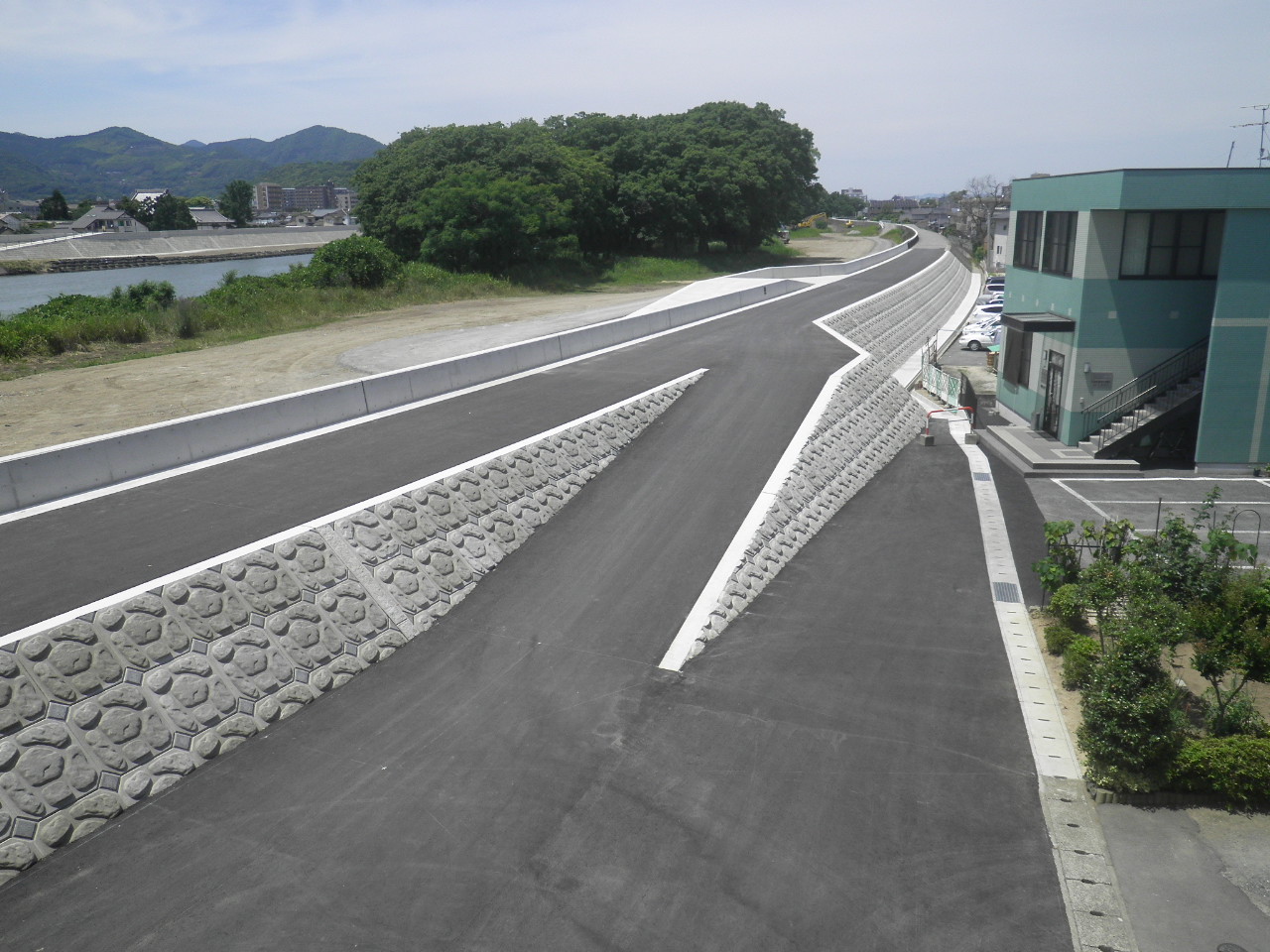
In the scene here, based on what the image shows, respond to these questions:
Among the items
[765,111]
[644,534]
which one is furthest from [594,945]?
[765,111]

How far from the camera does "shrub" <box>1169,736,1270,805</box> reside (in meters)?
8.93

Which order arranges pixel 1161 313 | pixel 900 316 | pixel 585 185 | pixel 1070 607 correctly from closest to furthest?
pixel 1070 607 < pixel 1161 313 < pixel 900 316 < pixel 585 185

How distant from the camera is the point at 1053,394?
23219mm

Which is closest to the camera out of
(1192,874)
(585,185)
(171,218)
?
(1192,874)

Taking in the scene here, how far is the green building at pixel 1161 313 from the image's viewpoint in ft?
64.6

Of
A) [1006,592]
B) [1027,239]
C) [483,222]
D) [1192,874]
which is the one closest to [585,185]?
[483,222]

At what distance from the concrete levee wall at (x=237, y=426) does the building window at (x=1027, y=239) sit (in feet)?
42.5

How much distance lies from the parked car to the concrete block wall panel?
2916cm

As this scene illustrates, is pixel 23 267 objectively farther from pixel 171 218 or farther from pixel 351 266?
pixel 171 218

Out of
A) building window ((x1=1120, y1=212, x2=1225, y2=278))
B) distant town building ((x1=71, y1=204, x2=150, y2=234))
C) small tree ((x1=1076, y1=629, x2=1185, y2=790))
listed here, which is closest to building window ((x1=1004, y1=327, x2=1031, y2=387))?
building window ((x1=1120, y1=212, x2=1225, y2=278))

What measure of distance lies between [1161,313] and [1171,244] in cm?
165

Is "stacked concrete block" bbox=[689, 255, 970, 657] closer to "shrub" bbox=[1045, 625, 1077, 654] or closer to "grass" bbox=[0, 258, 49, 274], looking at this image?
"shrub" bbox=[1045, 625, 1077, 654]

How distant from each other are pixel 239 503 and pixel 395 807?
21.0ft

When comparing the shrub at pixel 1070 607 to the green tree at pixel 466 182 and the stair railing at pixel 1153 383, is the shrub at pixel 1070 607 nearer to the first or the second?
the stair railing at pixel 1153 383
